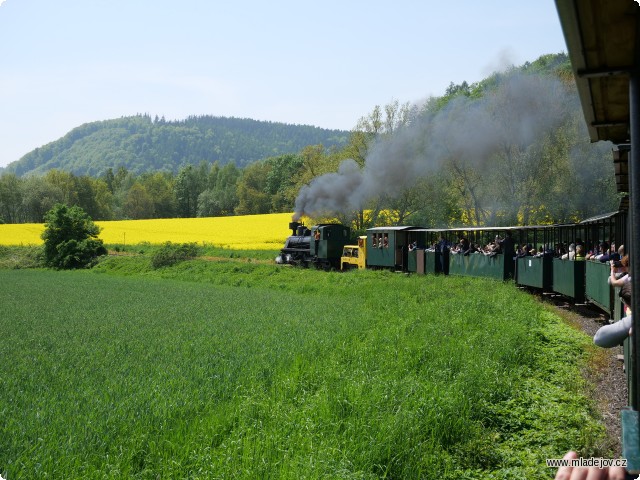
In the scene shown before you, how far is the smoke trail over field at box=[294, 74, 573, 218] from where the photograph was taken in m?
41.4

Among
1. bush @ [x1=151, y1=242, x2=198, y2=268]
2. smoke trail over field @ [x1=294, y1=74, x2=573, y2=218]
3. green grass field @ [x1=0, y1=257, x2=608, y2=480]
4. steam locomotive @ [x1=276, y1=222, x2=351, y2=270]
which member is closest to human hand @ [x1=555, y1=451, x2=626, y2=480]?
green grass field @ [x1=0, y1=257, x2=608, y2=480]

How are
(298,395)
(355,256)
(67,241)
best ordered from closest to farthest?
(298,395)
(355,256)
(67,241)

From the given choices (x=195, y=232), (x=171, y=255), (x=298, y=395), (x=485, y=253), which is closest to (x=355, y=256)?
(x=485, y=253)

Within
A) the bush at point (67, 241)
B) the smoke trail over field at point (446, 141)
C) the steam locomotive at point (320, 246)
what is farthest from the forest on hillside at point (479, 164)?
the bush at point (67, 241)

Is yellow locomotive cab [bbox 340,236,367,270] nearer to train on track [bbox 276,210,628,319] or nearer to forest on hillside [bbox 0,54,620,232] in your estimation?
train on track [bbox 276,210,628,319]

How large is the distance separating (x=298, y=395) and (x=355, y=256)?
2685cm

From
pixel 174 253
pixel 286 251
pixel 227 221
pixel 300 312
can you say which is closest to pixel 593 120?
pixel 300 312

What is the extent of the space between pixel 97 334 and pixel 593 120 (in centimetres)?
1227

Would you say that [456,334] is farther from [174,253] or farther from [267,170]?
[267,170]

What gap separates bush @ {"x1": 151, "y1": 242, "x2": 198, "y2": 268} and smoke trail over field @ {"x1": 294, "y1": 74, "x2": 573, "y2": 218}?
314 inches

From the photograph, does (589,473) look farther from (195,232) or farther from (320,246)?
(195,232)

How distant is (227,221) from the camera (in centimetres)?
7256

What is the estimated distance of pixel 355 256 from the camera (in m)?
34.9

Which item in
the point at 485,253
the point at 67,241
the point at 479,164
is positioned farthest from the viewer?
the point at 67,241
